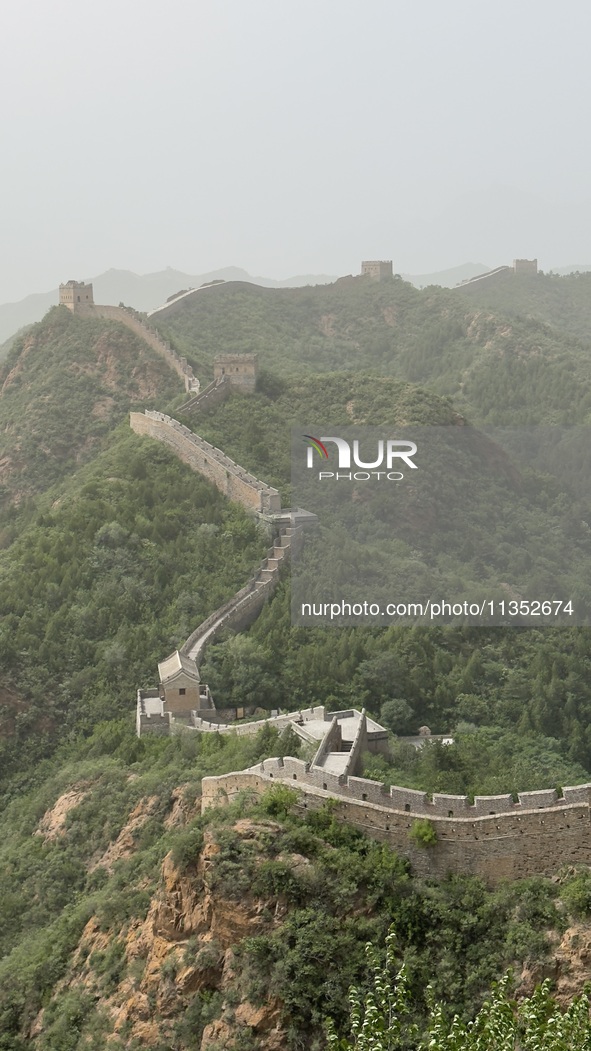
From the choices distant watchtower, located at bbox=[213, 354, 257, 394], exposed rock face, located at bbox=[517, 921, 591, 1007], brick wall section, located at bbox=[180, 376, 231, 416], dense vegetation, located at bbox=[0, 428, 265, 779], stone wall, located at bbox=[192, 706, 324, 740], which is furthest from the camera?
distant watchtower, located at bbox=[213, 354, 257, 394]

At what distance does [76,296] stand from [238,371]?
14954mm

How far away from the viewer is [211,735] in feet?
157

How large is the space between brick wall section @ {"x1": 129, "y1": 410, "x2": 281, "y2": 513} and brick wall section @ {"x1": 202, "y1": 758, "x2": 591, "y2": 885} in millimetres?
32951

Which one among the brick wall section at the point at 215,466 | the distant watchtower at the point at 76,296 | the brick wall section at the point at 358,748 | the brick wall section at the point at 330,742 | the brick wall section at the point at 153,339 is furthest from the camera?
the distant watchtower at the point at 76,296

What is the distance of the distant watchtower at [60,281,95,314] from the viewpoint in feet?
303

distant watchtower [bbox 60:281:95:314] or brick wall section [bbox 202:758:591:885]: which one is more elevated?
distant watchtower [bbox 60:281:95:314]

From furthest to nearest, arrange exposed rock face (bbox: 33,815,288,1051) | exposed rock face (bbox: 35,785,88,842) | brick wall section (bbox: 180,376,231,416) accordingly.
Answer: brick wall section (bbox: 180,376,231,416), exposed rock face (bbox: 35,785,88,842), exposed rock face (bbox: 33,815,288,1051)

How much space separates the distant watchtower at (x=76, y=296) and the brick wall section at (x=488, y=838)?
198 feet

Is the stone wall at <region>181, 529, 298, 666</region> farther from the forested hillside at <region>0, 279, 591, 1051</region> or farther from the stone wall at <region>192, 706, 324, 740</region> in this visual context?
the stone wall at <region>192, 706, 324, 740</region>

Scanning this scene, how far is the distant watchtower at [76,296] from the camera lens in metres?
92.4

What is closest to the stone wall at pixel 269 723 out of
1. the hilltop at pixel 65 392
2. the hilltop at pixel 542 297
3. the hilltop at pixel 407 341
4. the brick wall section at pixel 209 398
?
the brick wall section at pixel 209 398

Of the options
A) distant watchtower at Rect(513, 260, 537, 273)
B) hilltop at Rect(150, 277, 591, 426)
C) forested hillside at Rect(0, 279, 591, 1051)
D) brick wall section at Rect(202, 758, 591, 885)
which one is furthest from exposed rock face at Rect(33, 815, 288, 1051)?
Result: distant watchtower at Rect(513, 260, 537, 273)

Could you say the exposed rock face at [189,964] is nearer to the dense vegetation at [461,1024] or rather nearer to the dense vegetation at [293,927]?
the dense vegetation at [293,927]

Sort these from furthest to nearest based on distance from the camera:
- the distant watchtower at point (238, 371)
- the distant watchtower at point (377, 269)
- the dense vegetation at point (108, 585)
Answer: the distant watchtower at point (377, 269), the distant watchtower at point (238, 371), the dense vegetation at point (108, 585)
